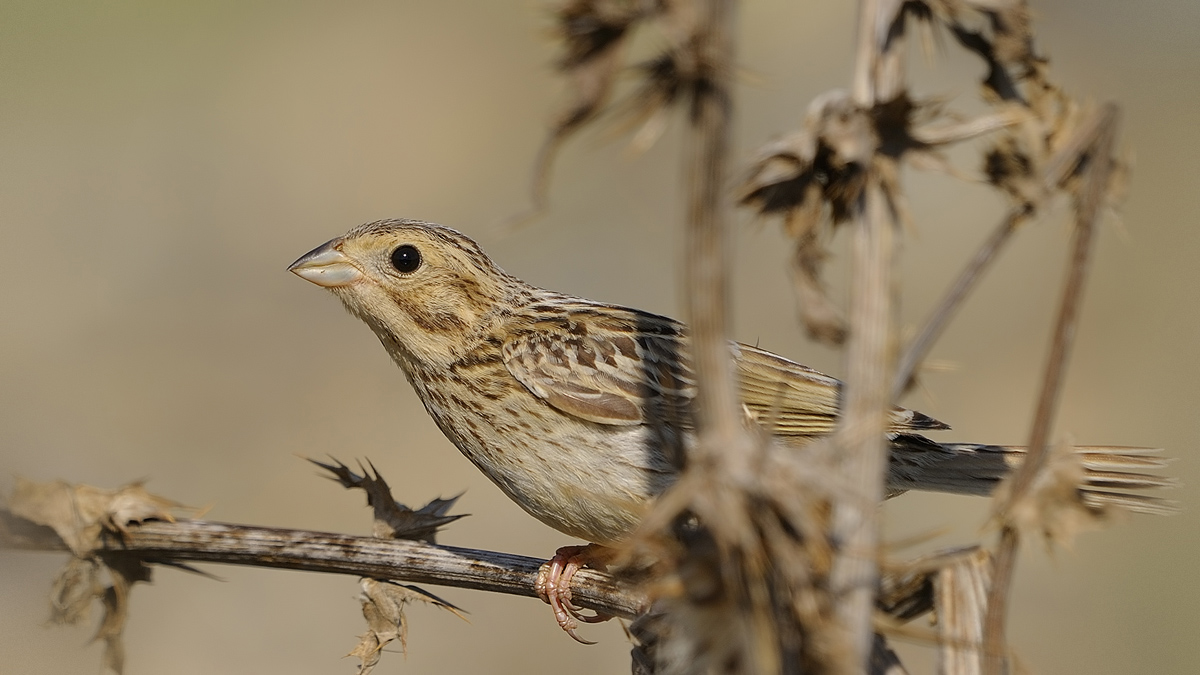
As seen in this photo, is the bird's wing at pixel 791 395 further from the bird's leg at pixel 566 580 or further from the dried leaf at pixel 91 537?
the dried leaf at pixel 91 537

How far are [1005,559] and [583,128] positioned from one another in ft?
3.01

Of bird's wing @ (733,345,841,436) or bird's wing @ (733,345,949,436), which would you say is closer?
bird's wing @ (733,345,949,436)

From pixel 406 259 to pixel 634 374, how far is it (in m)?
1.14

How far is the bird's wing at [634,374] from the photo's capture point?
4.49 meters

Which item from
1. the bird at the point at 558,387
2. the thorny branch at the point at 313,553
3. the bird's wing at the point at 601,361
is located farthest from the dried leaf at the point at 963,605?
the bird's wing at the point at 601,361

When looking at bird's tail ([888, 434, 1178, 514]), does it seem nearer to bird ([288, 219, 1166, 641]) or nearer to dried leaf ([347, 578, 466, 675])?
bird ([288, 219, 1166, 641])

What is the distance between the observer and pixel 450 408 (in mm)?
4777

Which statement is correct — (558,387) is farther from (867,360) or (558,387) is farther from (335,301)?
(335,301)

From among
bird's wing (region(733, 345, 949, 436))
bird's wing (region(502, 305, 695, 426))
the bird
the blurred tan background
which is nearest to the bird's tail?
the bird

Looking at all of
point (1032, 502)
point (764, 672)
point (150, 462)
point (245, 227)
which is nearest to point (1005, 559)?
point (1032, 502)

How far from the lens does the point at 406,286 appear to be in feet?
16.4

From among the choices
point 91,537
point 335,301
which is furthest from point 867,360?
point 335,301

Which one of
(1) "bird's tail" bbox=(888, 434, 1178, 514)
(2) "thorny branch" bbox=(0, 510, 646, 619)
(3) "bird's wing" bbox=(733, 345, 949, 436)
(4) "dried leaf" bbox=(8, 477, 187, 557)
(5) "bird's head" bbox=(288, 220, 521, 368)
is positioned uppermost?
(5) "bird's head" bbox=(288, 220, 521, 368)

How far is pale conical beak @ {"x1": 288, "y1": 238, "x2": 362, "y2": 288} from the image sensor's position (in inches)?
191
